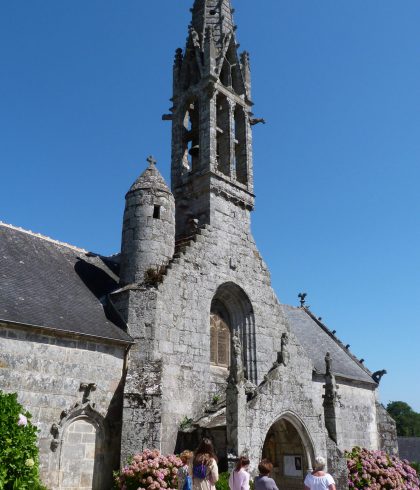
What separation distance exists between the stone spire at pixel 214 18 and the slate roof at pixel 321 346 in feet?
38.0

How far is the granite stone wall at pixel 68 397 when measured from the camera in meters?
9.20

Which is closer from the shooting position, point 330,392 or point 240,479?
point 240,479

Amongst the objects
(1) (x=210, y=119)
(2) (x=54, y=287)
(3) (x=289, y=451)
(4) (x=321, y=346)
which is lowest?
(3) (x=289, y=451)

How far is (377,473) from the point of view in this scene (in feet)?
44.8

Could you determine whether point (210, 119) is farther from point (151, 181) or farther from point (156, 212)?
point (156, 212)

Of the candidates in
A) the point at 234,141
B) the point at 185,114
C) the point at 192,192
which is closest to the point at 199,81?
the point at 185,114

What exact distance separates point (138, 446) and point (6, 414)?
348 cm

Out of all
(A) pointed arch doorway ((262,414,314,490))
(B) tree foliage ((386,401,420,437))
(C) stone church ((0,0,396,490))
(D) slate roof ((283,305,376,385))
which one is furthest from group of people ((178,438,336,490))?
(B) tree foliage ((386,401,420,437))

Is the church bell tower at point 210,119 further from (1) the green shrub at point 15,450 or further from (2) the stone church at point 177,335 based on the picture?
(1) the green shrub at point 15,450

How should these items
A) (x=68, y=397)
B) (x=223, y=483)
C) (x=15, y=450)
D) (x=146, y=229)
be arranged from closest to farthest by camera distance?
(x=15, y=450) → (x=223, y=483) → (x=68, y=397) → (x=146, y=229)

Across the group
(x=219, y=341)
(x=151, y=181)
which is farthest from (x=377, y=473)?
(x=151, y=181)

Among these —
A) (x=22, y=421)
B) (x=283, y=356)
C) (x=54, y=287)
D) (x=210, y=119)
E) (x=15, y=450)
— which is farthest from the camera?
(x=210, y=119)

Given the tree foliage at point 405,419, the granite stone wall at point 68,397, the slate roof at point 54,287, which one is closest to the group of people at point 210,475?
the granite stone wall at point 68,397

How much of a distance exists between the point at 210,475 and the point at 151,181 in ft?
29.8
